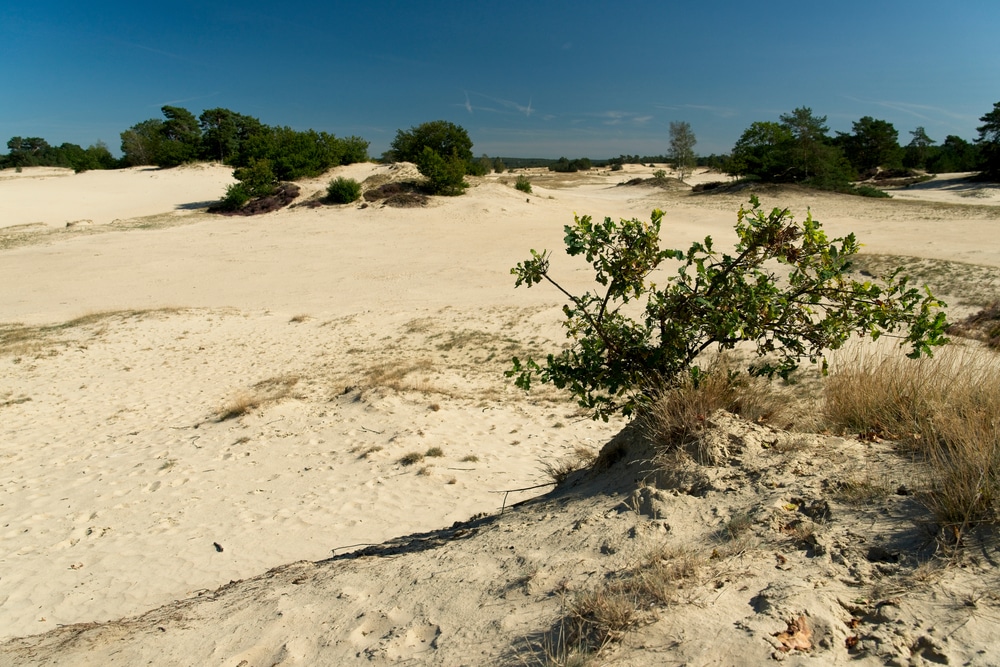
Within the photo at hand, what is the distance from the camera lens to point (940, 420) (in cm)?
287

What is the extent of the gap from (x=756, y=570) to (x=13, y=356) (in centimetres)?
1343

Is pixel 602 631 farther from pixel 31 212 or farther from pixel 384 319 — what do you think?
pixel 31 212

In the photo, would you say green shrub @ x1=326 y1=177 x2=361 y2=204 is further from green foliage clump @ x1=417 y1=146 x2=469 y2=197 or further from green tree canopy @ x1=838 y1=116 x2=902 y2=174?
green tree canopy @ x1=838 y1=116 x2=902 y2=174

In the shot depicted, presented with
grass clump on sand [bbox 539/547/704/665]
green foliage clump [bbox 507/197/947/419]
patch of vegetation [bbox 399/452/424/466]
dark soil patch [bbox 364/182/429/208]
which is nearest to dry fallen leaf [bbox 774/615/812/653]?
grass clump on sand [bbox 539/547/704/665]

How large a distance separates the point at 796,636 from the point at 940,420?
1.58 meters

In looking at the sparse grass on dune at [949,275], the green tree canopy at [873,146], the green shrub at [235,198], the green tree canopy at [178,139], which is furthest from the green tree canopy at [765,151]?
the green tree canopy at [178,139]

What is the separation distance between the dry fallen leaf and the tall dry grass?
0.73 meters

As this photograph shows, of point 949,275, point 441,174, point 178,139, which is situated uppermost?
point 178,139

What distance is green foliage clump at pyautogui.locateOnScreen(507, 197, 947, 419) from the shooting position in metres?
3.30

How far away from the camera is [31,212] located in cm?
2886

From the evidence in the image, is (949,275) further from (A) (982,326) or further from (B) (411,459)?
(B) (411,459)

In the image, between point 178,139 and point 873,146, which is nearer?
point 873,146

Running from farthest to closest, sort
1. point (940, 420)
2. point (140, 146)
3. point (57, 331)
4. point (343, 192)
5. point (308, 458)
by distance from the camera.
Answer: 1. point (140, 146)
2. point (343, 192)
3. point (57, 331)
4. point (308, 458)
5. point (940, 420)

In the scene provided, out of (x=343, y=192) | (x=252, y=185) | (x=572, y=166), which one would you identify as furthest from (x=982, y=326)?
(x=572, y=166)
